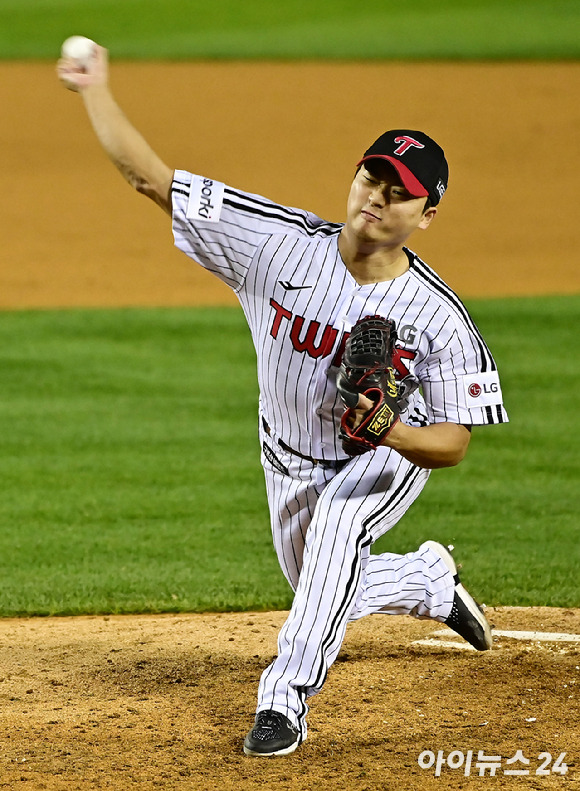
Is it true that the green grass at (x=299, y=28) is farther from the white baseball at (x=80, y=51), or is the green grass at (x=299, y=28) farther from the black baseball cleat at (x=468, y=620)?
the white baseball at (x=80, y=51)

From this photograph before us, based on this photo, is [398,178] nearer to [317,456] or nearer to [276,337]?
[276,337]

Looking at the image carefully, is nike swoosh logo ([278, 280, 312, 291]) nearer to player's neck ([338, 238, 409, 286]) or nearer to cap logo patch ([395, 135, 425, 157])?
player's neck ([338, 238, 409, 286])

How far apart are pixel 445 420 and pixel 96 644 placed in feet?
5.89

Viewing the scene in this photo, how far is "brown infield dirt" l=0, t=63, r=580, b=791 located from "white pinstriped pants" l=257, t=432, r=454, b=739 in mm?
241

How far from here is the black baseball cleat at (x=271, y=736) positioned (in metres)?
3.64

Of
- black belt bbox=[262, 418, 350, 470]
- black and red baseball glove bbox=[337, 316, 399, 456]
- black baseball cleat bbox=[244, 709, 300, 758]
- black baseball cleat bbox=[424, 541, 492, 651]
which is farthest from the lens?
black baseball cleat bbox=[424, 541, 492, 651]

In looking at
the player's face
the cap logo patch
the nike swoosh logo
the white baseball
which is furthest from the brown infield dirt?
the white baseball

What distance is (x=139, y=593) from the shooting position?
5598 mm

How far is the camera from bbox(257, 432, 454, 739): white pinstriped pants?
3730mm

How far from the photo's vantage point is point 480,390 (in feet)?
12.7

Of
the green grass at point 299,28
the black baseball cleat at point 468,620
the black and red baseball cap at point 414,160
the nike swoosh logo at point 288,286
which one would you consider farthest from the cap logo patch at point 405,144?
the green grass at point 299,28

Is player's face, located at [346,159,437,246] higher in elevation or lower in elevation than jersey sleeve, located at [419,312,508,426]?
higher

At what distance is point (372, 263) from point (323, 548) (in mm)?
879

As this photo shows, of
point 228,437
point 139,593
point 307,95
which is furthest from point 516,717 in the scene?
point 307,95
